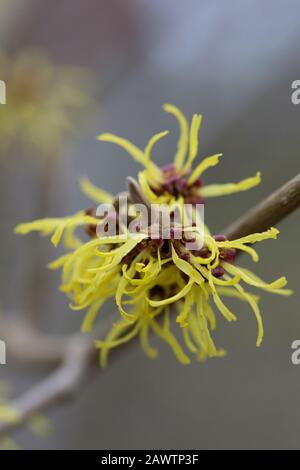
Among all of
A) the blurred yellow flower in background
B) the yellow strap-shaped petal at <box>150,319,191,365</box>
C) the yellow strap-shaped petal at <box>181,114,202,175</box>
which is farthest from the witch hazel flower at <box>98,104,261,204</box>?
the blurred yellow flower in background

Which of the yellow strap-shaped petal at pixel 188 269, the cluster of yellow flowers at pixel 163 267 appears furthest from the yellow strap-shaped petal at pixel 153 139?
the yellow strap-shaped petal at pixel 188 269

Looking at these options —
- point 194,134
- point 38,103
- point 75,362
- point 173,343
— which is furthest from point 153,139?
point 38,103

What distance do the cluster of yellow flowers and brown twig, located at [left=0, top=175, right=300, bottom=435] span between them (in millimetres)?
22

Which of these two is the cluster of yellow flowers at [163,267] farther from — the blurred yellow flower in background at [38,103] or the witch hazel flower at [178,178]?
the blurred yellow flower in background at [38,103]

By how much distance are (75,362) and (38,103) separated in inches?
27.3

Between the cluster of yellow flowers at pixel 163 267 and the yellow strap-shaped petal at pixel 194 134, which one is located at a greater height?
the yellow strap-shaped petal at pixel 194 134

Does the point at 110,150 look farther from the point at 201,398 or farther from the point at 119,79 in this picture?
the point at 201,398

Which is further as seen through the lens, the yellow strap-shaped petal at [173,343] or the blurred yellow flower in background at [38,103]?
the blurred yellow flower in background at [38,103]

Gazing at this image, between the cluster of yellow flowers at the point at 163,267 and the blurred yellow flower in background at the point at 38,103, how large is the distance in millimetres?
731

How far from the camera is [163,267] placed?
1.65 feet

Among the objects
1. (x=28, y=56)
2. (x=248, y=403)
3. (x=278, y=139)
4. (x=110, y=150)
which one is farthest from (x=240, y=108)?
(x=248, y=403)

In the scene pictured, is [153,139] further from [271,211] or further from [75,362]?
[75,362]

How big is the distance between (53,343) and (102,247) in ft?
1.39

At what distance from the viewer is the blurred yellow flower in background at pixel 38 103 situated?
1.26 m
